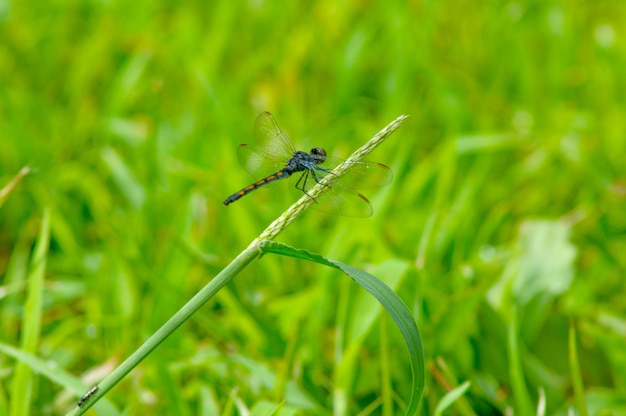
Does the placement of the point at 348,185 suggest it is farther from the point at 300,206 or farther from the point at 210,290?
Answer: the point at 210,290

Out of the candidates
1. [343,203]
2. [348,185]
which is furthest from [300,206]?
[348,185]

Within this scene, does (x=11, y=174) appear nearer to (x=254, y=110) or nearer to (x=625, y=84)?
(x=254, y=110)

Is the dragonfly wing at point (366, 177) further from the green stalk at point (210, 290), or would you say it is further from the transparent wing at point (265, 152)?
the green stalk at point (210, 290)

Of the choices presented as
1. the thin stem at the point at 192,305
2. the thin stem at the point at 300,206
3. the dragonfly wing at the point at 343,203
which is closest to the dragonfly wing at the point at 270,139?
the dragonfly wing at the point at 343,203

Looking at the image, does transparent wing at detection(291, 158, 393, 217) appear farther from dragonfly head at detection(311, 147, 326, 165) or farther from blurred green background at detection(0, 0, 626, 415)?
blurred green background at detection(0, 0, 626, 415)

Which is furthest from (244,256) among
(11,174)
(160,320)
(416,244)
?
(11,174)

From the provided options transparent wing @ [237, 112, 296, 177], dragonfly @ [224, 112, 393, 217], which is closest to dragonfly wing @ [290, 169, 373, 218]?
dragonfly @ [224, 112, 393, 217]
